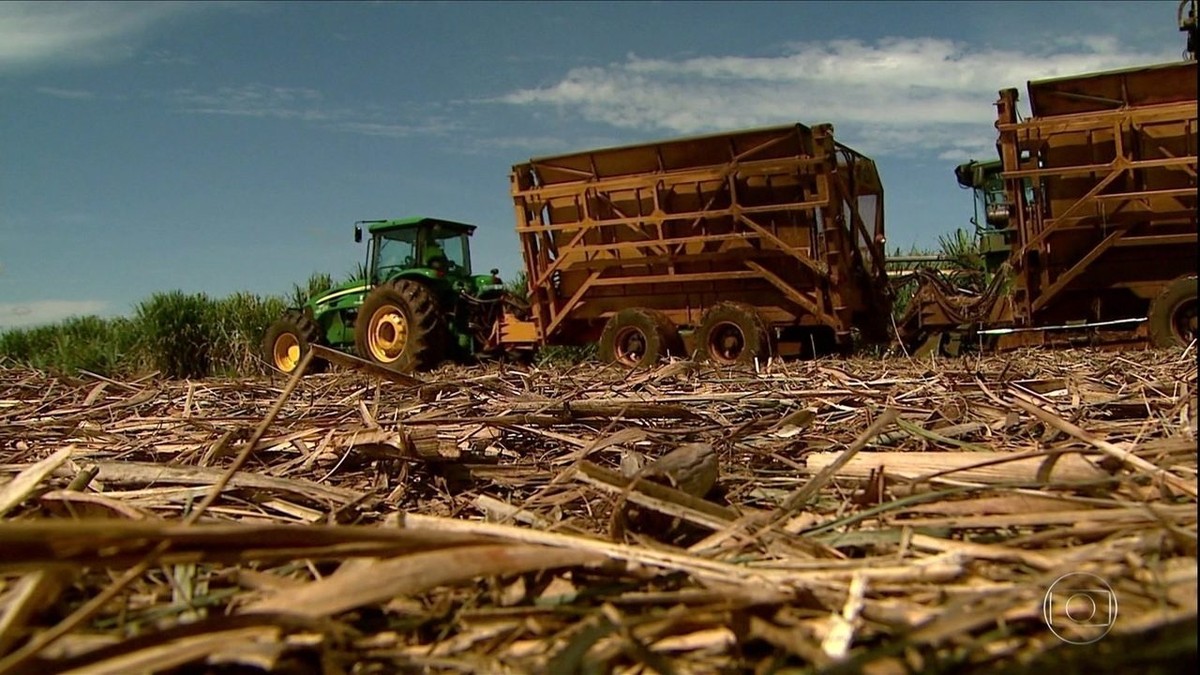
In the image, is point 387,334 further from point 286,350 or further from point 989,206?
point 989,206

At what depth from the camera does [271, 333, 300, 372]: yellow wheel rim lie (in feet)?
48.1

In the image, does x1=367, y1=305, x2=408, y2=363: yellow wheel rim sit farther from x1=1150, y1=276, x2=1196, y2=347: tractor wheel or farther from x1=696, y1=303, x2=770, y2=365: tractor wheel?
x1=1150, y1=276, x2=1196, y2=347: tractor wheel

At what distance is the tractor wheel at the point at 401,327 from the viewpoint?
12.3 m

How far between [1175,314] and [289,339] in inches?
478

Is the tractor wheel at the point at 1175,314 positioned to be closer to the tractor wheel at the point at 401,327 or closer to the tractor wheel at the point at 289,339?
the tractor wheel at the point at 401,327

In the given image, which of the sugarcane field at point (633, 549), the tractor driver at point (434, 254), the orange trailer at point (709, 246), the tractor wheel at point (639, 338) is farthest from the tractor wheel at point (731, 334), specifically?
the sugarcane field at point (633, 549)

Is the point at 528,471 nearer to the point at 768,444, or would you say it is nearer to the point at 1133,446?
the point at 768,444

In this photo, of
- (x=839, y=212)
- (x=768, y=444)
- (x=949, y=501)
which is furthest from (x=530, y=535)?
(x=839, y=212)

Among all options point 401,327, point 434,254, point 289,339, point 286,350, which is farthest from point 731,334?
point 286,350

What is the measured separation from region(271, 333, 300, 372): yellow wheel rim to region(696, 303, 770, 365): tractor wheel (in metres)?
7.46

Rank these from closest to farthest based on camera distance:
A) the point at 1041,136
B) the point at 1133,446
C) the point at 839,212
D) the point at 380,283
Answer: the point at 1133,446 < the point at 1041,136 < the point at 839,212 < the point at 380,283

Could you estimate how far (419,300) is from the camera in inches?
487

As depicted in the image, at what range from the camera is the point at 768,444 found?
10.7 feet

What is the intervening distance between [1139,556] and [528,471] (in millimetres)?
1887
